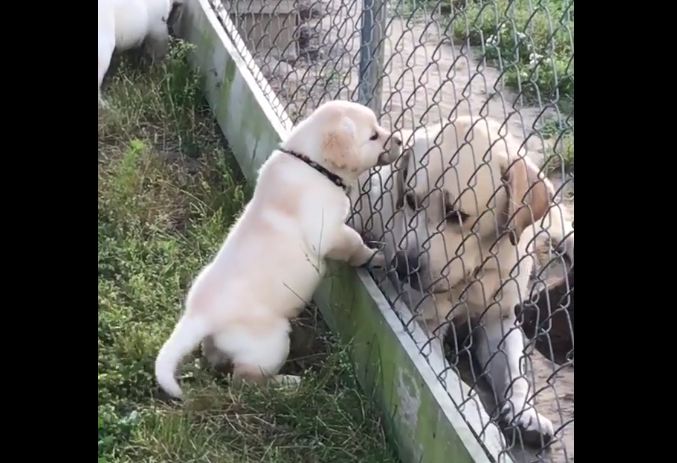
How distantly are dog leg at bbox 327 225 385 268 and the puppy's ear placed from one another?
24cm

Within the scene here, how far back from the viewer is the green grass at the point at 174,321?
335 cm

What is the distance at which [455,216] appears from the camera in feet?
11.8

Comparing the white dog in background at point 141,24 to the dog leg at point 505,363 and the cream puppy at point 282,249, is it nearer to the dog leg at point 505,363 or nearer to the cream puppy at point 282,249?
the cream puppy at point 282,249

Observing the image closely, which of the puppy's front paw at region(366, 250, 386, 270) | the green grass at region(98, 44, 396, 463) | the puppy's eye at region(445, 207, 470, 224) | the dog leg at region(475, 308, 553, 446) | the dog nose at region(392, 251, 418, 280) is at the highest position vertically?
the puppy's eye at region(445, 207, 470, 224)

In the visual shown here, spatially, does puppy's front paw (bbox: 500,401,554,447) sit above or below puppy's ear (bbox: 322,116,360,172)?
below

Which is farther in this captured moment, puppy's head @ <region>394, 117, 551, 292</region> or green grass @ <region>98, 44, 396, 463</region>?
puppy's head @ <region>394, 117, 551, 292</region>

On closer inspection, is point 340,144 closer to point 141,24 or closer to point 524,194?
point 524,194

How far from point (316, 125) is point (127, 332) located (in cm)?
104

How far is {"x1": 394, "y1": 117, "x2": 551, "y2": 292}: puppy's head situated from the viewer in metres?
3.50

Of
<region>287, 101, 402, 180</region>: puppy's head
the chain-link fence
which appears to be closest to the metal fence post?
the chain-link fence

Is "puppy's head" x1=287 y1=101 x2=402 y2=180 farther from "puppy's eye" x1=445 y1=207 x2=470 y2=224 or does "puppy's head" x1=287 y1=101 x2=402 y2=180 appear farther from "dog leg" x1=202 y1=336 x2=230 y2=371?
"dog leg" x1=202 y1=336 x2=230 y2=371
